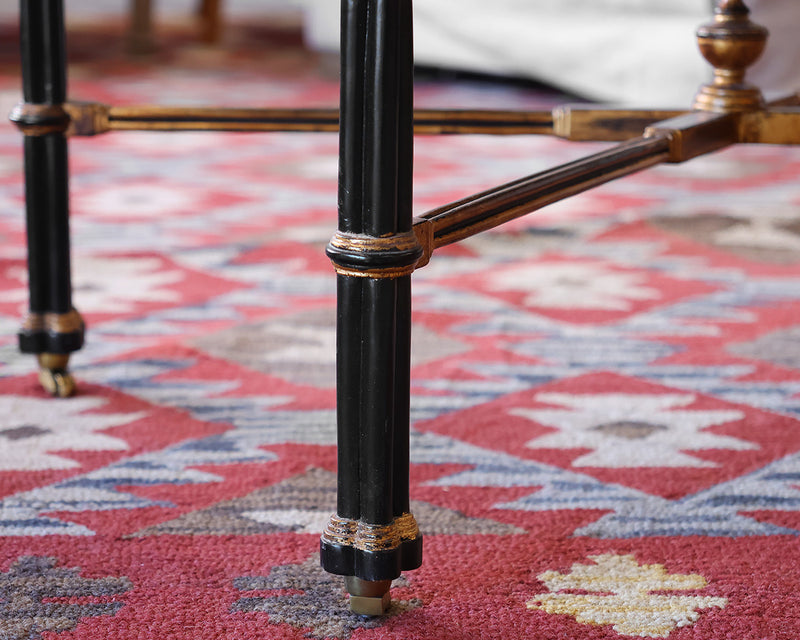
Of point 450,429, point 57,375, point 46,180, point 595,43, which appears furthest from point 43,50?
point 595,43

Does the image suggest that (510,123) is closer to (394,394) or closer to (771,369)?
(771,369)

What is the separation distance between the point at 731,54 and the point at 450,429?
355 millimetres

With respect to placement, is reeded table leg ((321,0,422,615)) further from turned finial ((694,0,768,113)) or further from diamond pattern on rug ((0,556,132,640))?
turned finial ((694,0,768,113))

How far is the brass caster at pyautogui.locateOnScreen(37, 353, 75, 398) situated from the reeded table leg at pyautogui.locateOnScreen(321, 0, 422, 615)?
1.18ft

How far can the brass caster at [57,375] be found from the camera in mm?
806

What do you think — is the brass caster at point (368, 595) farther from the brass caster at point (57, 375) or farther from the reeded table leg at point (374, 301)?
the brass caster at point (57, 375)

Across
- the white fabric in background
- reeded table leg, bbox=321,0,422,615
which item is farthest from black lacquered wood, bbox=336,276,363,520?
the white fabric in background

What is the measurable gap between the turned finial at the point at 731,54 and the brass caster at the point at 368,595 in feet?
1.60

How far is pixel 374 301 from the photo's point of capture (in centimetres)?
49

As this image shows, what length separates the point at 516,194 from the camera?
1.86 ft

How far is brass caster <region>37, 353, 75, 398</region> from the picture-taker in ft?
2.64

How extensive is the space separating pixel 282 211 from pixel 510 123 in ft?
2.19

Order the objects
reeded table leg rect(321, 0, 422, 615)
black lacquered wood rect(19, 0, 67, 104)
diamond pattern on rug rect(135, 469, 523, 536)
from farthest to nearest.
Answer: black lacquered wood rect(19, 0, 67, 104), diamond pattern on rug rect(135, 469, 523, 536), reeded table leg rect(321, 0, 422, 615)

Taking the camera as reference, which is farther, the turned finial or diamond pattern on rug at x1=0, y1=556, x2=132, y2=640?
the turned finial
